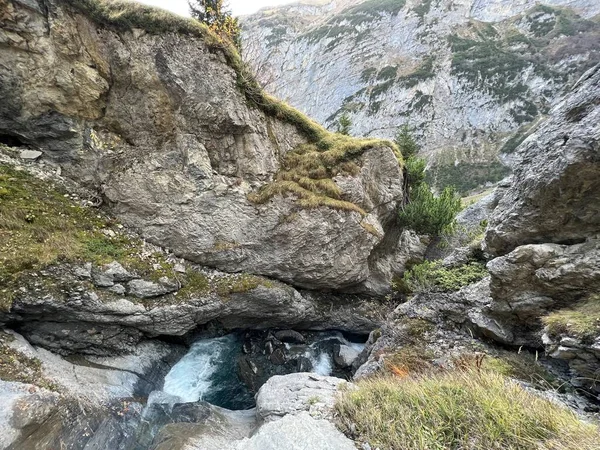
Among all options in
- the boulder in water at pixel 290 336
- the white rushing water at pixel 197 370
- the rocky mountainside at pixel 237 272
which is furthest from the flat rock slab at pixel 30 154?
the boulder in water at pixel 290 336

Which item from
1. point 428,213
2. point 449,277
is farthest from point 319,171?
point 428,213

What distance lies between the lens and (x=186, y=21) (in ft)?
39.3

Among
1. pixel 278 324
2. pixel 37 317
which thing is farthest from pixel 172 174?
pixel 278 324

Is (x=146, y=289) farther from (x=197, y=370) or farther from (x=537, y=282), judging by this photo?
(x=537, y=282)

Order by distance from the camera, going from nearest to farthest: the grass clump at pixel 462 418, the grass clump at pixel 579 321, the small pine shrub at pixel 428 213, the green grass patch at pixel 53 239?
1. the grass clump at pixel 462 418
2. the grass clump at pixel 579 321
3. the green grass patch at pixel 53 239
4. the small pine shrub at pixel 428 213

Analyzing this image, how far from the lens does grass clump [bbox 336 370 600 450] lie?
12.7 ft

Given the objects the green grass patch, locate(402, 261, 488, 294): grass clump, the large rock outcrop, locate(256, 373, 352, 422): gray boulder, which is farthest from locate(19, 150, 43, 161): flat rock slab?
the large rock outcrop

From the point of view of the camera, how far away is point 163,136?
41.6 feet

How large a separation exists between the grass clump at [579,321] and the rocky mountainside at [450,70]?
61678mm

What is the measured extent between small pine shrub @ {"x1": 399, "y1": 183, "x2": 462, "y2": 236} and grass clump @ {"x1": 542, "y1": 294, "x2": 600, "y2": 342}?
37.8ft

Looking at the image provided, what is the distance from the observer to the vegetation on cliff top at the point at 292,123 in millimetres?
11633

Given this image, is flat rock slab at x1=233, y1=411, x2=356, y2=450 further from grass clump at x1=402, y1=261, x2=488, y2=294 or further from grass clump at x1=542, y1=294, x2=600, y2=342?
grass clump at x1=402, y1=261, x2=488, y2=294

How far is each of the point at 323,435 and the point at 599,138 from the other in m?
7.98

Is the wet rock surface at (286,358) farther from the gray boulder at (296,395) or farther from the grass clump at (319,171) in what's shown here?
the grass clump at (319,171)
